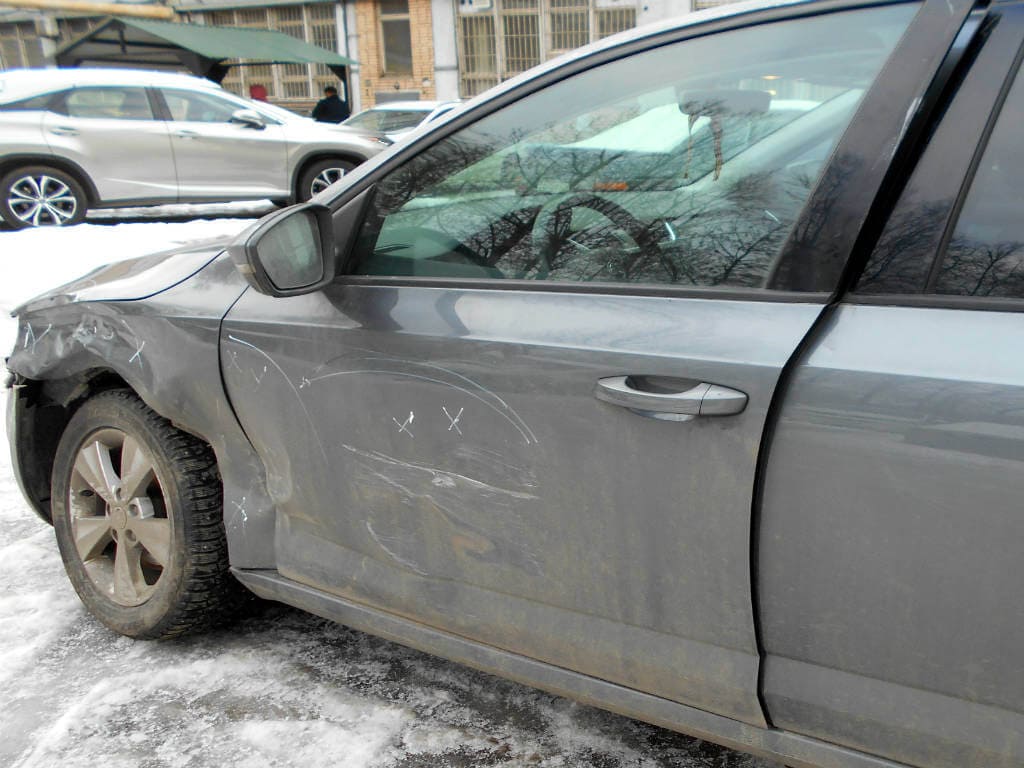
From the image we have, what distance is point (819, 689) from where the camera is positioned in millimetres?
1588

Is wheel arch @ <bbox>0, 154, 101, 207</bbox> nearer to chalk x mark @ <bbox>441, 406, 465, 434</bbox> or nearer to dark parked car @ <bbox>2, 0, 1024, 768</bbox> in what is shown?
dark parked car @ <bbox>2, 0, 1024, 768</bbox>

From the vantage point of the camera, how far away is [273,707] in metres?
2.44

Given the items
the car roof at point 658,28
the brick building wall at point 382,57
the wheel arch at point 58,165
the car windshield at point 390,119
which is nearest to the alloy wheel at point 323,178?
the wheel arch at point 58,165

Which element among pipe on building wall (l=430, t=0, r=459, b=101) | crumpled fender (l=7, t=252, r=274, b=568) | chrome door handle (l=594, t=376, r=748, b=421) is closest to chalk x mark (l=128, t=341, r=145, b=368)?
crumpled fender (l=7, t=252, r=274, b=568)

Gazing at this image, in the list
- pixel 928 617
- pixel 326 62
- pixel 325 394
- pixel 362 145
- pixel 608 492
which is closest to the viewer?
pixel 928 617

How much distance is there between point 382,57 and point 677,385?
27779 millimetres

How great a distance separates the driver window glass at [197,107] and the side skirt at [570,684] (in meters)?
9.95

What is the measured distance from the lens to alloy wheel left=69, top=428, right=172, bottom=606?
2.59 metres

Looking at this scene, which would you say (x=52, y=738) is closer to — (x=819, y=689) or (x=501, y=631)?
(x=501, y=631)

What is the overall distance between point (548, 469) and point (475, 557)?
0.30 m

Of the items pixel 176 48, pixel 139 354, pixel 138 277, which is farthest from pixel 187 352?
pixel 176 48

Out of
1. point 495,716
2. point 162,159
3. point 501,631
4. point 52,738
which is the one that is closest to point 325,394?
point 501,631

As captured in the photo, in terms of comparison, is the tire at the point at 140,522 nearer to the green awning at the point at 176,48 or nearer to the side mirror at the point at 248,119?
the side mirror at the point at 248,119

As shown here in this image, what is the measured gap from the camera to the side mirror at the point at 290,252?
6.65 ft
